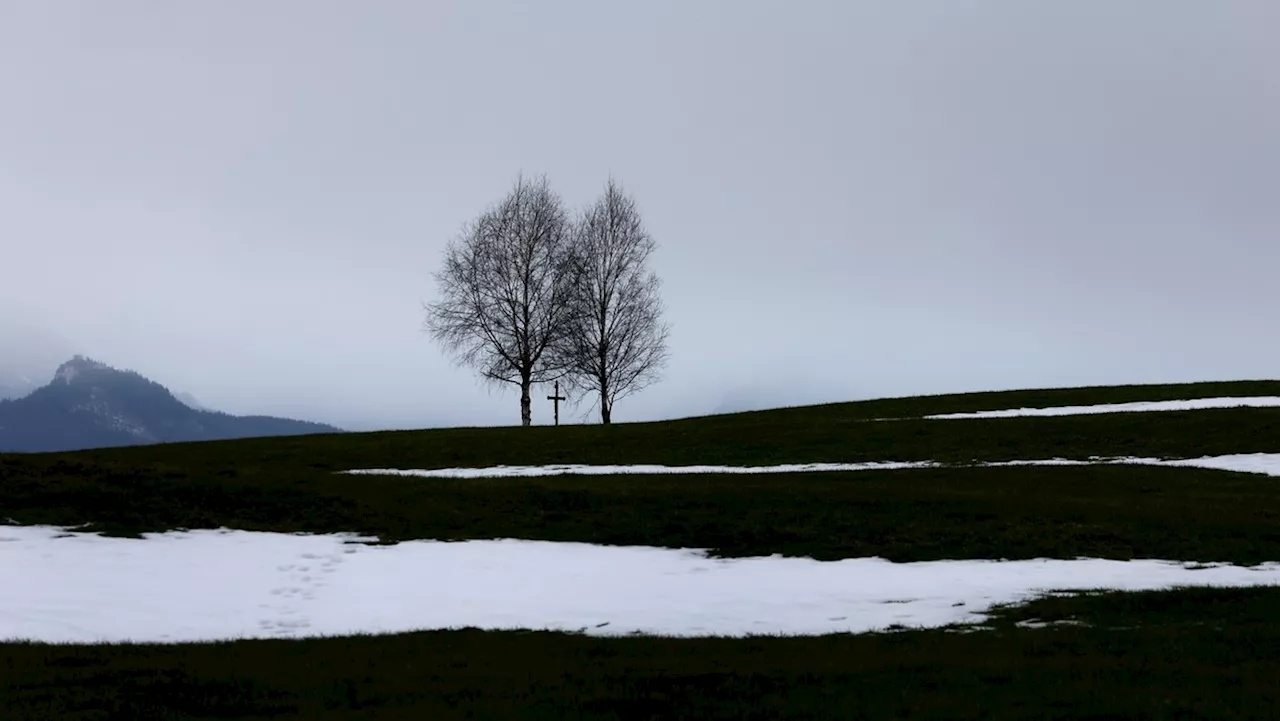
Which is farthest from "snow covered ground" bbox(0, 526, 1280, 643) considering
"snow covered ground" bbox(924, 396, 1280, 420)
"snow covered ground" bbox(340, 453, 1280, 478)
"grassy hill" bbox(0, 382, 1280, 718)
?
"snow covered ground" bbox(924, 396, 1280, 420)

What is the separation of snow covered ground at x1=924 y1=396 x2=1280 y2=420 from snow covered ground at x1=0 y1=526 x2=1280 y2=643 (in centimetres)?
2490

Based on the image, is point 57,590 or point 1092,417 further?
point 1092,417

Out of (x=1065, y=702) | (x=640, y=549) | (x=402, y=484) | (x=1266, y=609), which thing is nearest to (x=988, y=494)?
(x=640, y=549)

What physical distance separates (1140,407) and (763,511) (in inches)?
998

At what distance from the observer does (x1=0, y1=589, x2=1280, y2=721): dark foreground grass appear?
895cm

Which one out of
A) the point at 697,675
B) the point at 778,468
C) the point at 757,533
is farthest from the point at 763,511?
the point at 697,675

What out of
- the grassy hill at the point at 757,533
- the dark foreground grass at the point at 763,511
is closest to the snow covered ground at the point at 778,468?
the grassy hill at the point at 757,533

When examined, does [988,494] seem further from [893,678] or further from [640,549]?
[893,678]

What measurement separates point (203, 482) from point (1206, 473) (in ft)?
91.0

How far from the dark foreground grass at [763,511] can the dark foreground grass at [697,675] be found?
22.6ft

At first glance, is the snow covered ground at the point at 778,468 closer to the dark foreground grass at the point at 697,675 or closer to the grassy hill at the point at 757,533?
the grassy hill at the point at 757,533

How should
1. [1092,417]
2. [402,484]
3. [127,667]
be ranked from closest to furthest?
[127,667] → [402,484] → [1092,417]

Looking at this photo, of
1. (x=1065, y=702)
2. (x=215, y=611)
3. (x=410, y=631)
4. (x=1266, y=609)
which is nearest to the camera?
(x=1065, y=702)

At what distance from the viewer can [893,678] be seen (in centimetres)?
1005
